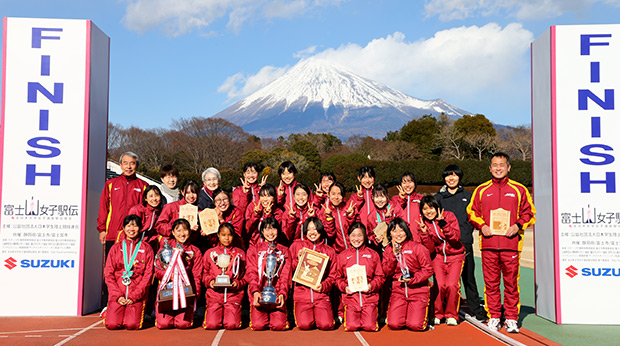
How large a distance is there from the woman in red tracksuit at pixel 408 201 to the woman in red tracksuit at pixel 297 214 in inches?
45.3

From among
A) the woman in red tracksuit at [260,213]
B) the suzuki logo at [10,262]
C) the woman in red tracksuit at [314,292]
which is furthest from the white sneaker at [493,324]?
the suzuki logo at [10,262]

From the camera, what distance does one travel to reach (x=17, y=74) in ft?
20.2

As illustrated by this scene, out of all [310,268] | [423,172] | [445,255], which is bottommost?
[310,268]

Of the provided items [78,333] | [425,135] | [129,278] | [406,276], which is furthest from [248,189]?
[425,135]

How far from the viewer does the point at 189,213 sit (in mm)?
5613

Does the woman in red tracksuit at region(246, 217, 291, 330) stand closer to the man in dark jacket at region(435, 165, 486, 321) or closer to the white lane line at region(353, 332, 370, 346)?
the white lane line at region(353, 332, 370, 346)

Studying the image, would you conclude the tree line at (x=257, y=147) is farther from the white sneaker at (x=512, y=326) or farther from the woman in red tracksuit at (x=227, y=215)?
the white sneaker at (x=512, y=326)

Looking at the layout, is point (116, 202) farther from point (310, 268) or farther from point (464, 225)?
point (464, 225)

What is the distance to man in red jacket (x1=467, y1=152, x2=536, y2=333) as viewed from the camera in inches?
212

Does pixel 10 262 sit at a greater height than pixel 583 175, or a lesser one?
lesser

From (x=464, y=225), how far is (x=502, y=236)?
663mm

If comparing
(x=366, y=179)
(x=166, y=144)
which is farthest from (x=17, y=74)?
(x=166, y=144)

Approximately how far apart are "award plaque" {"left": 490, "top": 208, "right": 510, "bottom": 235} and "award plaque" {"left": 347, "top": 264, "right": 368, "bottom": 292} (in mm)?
1586

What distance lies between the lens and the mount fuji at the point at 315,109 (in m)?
173
